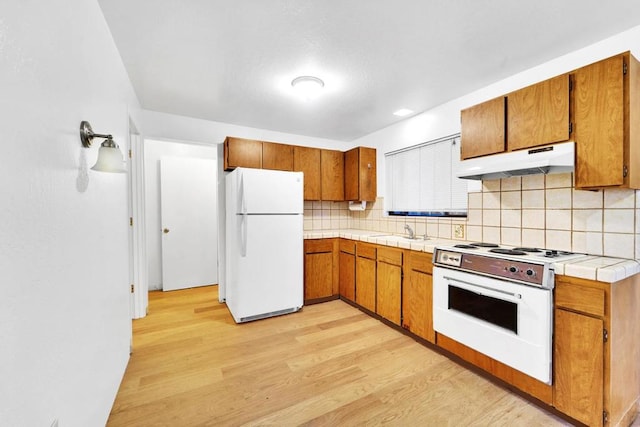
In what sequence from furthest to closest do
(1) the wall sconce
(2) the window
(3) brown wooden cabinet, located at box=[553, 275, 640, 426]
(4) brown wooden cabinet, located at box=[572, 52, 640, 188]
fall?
(2) the window
(4) brown wooden cabinet, located at box=[572, 52, 640, 188]
(3) brown wooden cabinet, located at box=[553, 275, 640, 426]
(1) the wall sconce

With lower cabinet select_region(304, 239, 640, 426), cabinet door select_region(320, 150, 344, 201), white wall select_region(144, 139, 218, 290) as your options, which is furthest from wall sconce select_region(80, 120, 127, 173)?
white wall select_region(144, 139, 218, 290)

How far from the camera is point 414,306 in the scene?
247 cm

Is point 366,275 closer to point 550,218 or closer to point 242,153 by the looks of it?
point 550,218

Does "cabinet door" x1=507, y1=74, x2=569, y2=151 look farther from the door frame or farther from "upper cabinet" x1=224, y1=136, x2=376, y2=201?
the door frame

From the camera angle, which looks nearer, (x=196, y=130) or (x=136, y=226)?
(x=136, y=226)

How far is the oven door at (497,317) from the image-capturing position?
1.58 meters

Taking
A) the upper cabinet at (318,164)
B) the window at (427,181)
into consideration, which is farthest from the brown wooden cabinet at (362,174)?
the window at (427,181)

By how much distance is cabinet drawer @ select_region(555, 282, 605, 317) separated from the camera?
141 centimetres

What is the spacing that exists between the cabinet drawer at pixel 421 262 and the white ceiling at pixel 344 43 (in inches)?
60.9

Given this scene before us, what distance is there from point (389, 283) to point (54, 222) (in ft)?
8.34

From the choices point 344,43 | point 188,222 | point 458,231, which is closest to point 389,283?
Answer: point 458,231

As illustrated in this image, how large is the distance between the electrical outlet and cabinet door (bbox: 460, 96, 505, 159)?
29.2 inches

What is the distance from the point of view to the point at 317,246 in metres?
A: 3.47

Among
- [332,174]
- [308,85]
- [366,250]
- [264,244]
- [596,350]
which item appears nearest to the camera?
[596,350]
